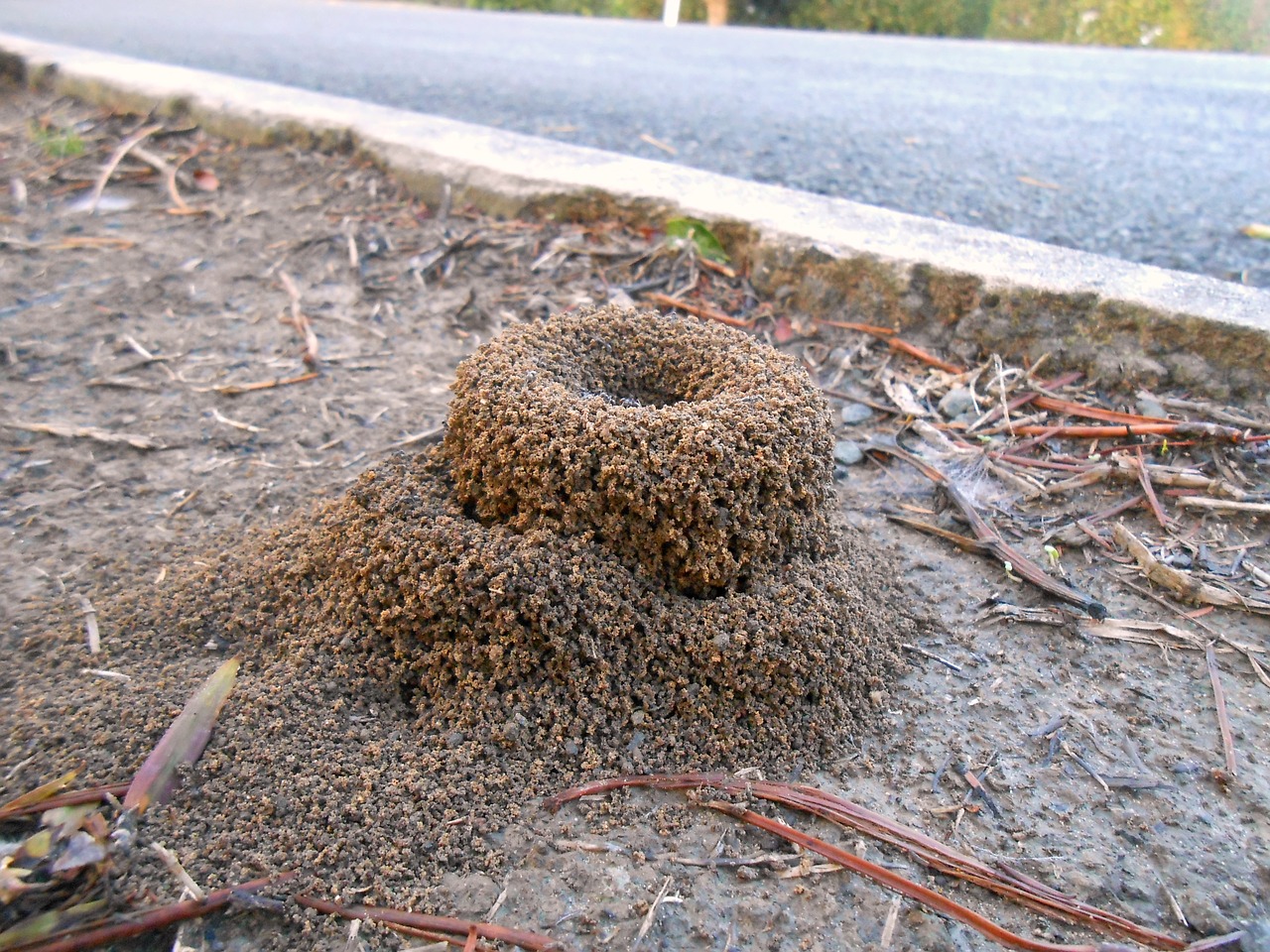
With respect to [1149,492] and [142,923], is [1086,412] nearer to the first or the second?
[1149,492]

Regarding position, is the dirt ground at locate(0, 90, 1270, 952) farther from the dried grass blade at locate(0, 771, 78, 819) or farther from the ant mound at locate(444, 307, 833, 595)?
the ant mound at locate(444, 307, 833, 595)

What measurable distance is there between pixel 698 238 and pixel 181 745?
2.19m

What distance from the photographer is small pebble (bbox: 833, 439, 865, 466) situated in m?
2.41

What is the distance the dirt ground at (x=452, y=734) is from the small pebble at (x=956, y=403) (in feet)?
0.57

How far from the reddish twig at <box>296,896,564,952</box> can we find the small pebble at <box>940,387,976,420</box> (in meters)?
1.77

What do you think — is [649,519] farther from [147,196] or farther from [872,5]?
[872,5]

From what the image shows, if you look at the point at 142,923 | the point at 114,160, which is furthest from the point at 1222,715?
the point at 114,160

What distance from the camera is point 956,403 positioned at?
252cm

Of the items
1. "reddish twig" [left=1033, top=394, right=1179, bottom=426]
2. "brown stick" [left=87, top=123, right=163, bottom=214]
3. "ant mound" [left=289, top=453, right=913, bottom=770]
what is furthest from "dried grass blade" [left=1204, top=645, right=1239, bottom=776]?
"brown stick" [left=87, top=123, right=163, bottom=214]

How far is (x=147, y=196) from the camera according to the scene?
3848 millimetres

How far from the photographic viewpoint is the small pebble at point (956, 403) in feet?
8.23

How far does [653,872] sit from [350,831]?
1.58ft

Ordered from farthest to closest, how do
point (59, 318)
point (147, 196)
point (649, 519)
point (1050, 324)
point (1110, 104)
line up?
point (1110, 104) → point (147, 196) → point (59, 318) → point (1050, 324) → point (649, 519)

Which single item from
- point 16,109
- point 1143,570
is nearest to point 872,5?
point 16,109
